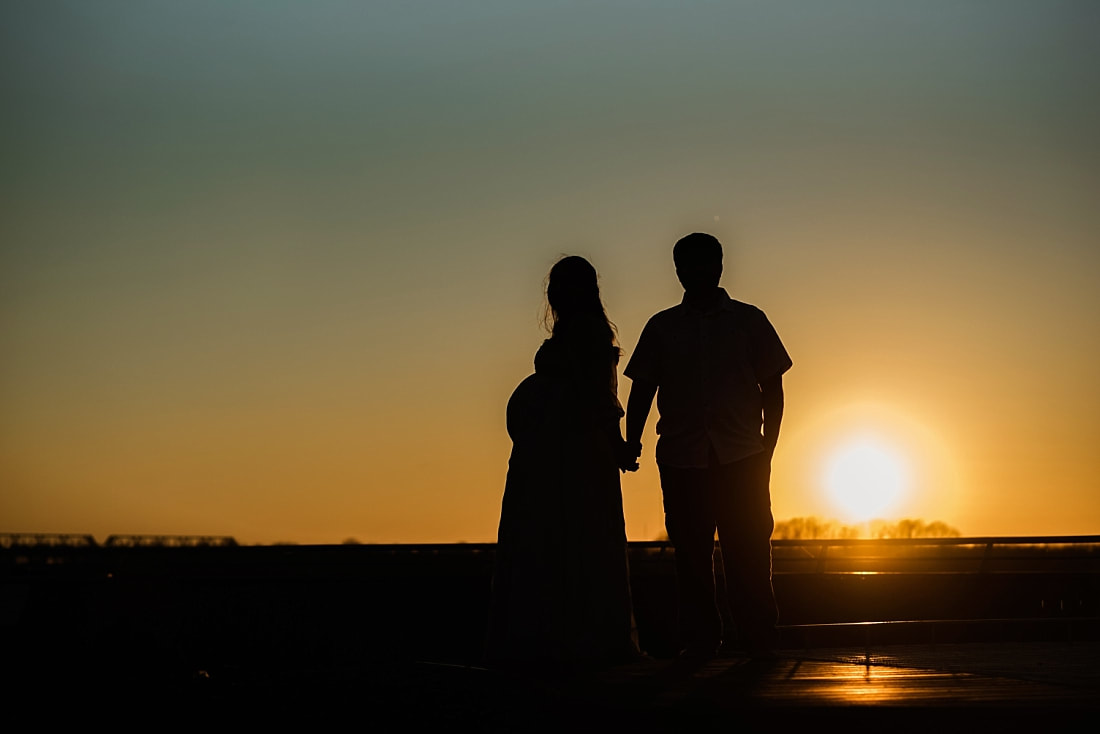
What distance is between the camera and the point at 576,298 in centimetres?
689

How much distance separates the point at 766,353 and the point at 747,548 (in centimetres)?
102

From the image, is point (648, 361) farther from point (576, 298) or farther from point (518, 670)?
point (518, 670)

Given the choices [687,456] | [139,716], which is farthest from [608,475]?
[139,716]

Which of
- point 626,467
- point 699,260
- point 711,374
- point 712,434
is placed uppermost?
point 699,260

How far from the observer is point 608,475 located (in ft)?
23.0

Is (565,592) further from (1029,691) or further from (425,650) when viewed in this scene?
(425,650)

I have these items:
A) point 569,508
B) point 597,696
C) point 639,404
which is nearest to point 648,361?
point 639,404

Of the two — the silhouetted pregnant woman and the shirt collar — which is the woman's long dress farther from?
the shirt collar

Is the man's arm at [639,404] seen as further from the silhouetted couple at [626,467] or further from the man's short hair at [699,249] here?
the man's short hair at [699,249]

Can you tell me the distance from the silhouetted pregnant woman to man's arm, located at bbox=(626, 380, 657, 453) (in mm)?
389

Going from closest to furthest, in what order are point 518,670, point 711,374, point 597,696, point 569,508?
1. point 597,696
2. point 518,670
3. point 569,508
4. point 711,374

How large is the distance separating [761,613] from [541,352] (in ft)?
5.74

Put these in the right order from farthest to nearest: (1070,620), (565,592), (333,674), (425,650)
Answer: (425,650) → (1070,620) → (565,592) → (333,674)

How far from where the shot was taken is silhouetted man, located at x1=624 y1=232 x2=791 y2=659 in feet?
23.7
